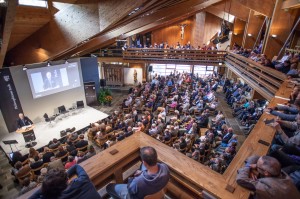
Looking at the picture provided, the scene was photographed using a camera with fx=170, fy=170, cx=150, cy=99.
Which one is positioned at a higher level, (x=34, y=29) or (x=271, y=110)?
(x=34, y=29)

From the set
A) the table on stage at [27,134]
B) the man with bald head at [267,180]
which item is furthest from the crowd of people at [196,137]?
the table on stage at [27,134]

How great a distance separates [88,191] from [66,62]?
33.6ft

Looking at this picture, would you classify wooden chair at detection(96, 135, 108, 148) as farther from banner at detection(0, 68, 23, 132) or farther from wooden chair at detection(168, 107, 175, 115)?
banner at detection(0, 68, 23, 132)

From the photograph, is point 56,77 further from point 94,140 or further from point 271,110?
point 271,110

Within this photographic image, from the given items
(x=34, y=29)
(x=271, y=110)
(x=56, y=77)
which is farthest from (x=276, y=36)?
(x=56, y=77)

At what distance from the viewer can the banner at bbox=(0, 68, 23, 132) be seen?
8047 mm

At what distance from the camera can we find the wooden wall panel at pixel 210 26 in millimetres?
16672

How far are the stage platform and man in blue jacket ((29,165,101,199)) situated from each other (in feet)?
24.3

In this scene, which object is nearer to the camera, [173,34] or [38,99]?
[38,99]

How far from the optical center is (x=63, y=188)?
4.62 feet

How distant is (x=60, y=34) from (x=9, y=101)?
461cm

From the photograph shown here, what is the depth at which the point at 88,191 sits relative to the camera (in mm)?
1401

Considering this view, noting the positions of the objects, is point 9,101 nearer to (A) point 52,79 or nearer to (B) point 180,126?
(A) point 52,79

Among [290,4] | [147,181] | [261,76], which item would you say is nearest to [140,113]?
[261,76]
